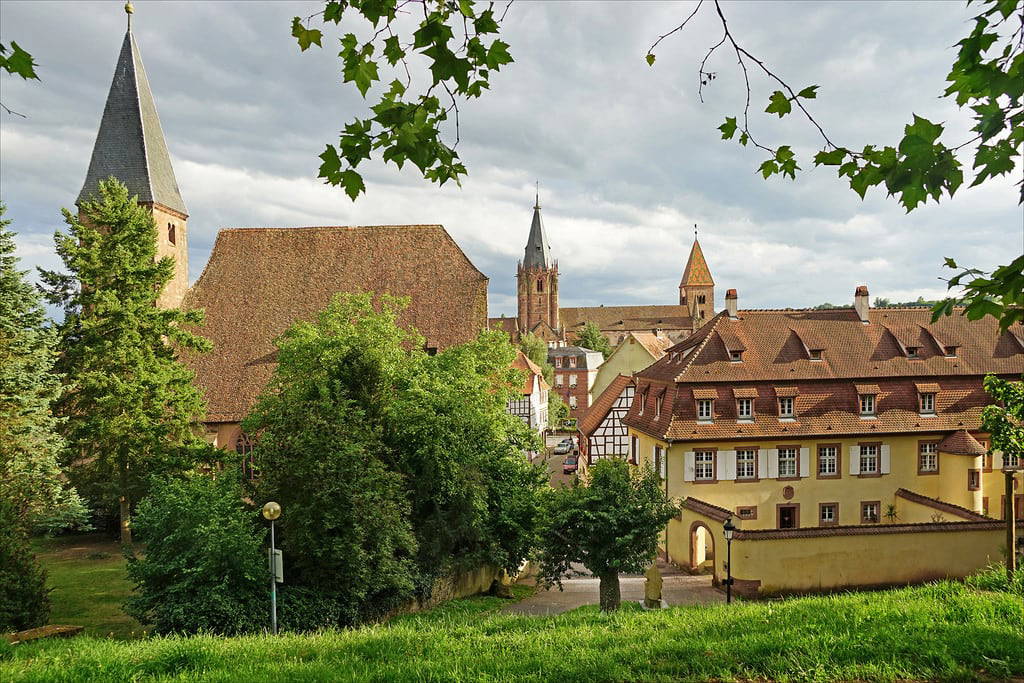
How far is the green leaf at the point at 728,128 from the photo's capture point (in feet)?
14.6

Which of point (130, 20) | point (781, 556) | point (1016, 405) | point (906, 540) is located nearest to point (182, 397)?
point (130, 20)

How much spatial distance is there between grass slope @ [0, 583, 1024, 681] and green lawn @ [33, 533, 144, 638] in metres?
8.26

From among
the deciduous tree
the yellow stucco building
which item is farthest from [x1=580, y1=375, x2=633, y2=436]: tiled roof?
the deciduous tree

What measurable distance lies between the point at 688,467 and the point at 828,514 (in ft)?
19.0

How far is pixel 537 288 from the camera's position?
105688mm

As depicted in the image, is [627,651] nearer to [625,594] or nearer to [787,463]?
[625,594]

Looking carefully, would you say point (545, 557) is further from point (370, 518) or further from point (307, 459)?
point (307, 459)

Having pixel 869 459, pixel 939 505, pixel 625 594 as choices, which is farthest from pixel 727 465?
pixel 625 594

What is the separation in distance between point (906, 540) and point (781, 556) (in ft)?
11.8

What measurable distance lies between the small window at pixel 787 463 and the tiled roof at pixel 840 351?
→ 2.74 m

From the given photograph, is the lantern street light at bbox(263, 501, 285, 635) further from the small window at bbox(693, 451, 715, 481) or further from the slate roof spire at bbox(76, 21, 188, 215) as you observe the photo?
the slate roof spire at bbox(76, 21, 188, 215)

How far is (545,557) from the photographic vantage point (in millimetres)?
16422

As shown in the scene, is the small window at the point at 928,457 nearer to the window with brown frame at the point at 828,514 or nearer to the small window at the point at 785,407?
the window with brown frame at the point at 828,514

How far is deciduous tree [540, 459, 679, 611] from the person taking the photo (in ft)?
50.3
